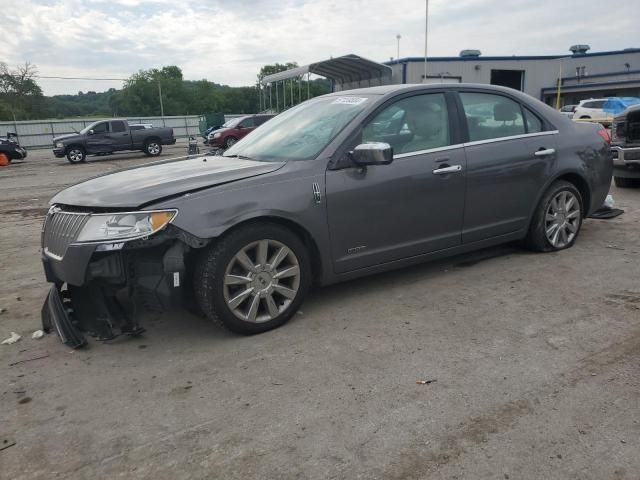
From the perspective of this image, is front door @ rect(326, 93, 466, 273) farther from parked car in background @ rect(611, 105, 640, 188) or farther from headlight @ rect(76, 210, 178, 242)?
parked car in background @ rect(611, 105, 640, 188)

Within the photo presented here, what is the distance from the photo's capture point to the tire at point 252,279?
11.0 feet

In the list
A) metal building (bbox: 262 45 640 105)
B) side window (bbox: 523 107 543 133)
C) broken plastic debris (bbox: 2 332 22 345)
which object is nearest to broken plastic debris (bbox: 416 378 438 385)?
broken plastic debris (bbox: 2 332 22 345)

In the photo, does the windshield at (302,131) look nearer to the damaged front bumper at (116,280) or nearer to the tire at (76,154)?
the damaged front bumper at (116,280)

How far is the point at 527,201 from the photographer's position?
4852 millimetres

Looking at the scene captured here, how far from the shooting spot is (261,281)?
355 centimetres

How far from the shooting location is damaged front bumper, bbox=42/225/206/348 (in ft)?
10.6

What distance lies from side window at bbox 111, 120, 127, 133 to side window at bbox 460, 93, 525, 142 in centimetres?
2037

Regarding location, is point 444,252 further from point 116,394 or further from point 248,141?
point 116,394

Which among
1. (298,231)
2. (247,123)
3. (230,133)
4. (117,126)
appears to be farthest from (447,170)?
(247,123)

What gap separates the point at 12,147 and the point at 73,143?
335cm

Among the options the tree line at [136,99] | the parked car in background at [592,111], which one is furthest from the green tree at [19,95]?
the parked car in background at [592,111]

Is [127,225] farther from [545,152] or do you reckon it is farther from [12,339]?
[545,152]

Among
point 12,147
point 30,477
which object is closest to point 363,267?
point 30,477

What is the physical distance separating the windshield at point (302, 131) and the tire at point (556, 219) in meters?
2.13
